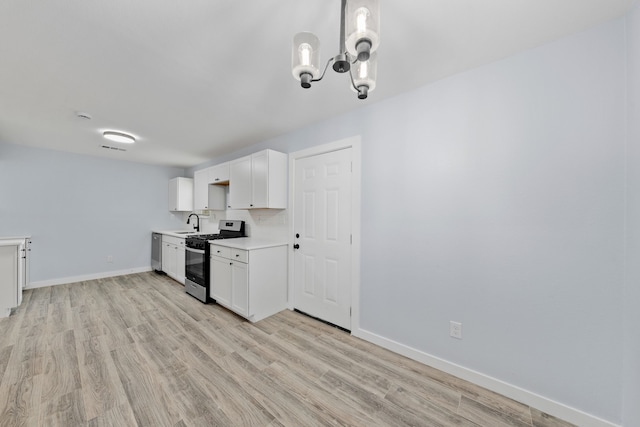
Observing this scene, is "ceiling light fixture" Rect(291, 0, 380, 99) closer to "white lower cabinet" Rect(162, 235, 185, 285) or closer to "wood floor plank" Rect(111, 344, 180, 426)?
"wood floor plank" Rect(111, 344, 180, 426)

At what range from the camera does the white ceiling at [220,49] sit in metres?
1.29

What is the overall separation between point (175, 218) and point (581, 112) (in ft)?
21.0

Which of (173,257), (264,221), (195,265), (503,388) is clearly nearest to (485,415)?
(503,388)

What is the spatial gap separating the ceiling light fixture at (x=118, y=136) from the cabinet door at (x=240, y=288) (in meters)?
2.33

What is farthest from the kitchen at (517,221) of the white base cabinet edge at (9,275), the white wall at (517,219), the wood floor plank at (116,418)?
the white base cabinet edge at (9,275)

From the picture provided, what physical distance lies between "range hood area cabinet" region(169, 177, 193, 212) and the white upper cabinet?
3.98ft

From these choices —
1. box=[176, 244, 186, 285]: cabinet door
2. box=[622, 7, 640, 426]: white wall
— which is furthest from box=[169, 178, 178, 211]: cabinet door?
box=[622, 7, 640, 426]: white wall

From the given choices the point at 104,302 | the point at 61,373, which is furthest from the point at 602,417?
the point at 104,302

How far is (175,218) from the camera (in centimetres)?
553

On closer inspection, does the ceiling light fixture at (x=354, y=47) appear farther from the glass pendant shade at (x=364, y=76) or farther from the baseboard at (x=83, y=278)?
the baseboard at (x=83, y=278)

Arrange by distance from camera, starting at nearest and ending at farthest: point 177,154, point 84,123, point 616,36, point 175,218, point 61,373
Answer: point 616,36, point 61,373, point 84,123, point 177,154, point 175,218

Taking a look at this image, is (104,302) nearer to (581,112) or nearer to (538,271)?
(538,271)

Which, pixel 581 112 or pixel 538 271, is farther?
pixel 538 271

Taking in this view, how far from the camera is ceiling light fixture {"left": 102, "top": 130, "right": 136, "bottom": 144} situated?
319 centimetres
